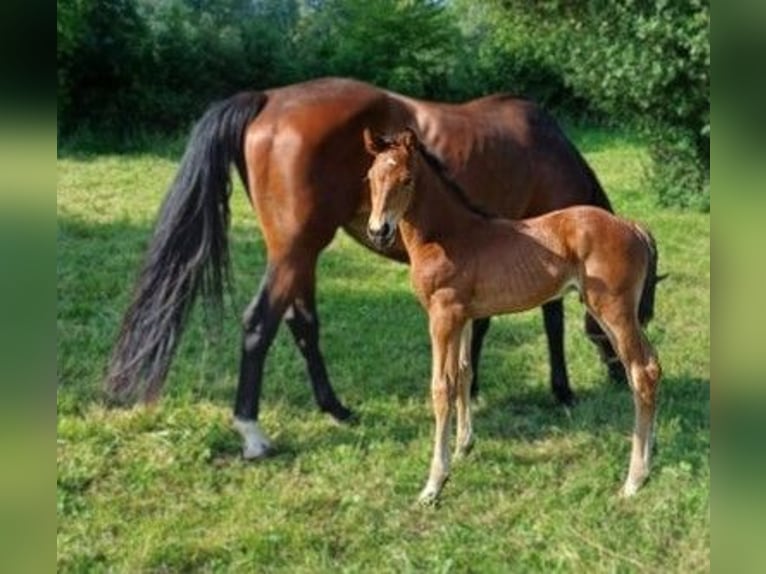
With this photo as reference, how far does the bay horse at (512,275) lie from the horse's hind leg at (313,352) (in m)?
0.97

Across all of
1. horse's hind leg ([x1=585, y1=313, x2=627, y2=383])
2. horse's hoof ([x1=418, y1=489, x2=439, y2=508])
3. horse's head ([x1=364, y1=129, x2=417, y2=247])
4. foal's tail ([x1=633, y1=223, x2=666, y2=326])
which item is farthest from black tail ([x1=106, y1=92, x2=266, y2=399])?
horse's hind leg ([x1=585, y1=313, x2=627, y2=383])

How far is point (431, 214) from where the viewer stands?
12.0ft

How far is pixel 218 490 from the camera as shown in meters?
3.68

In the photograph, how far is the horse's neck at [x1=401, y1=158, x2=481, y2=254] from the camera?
3.61 m

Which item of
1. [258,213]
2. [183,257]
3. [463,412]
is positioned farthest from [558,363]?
[183,257]

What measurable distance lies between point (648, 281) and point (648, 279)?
66 mm

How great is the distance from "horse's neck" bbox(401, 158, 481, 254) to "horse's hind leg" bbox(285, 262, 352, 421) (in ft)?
2.96

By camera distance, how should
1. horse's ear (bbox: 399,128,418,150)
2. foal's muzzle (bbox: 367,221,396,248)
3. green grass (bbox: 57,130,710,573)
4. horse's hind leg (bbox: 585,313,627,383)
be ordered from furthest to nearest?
horse's hind leg (bbox: 585,313,627,383), horse's ear (bbox: 399,128,418,150), foal's muzzle (bbox: 367,221,396,248), green grass (bbox: 57,130,710,573)

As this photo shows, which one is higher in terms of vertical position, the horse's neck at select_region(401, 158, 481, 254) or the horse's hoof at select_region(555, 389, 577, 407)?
the horse's neck at select_region(401, 158, 481, 254)

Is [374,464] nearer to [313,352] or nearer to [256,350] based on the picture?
[256,350]

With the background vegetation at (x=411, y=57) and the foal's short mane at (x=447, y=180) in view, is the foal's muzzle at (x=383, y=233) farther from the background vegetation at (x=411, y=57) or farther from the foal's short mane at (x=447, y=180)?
the background vegetation at (x=411, y=57)

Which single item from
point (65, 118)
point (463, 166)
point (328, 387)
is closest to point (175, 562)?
point (328, 387)

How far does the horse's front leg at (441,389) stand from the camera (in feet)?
11.8

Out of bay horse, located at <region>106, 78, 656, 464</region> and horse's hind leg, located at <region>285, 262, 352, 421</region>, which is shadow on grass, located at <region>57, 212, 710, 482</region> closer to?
horse's hind leg, located at <region>285, 262, 352, 421</region>
